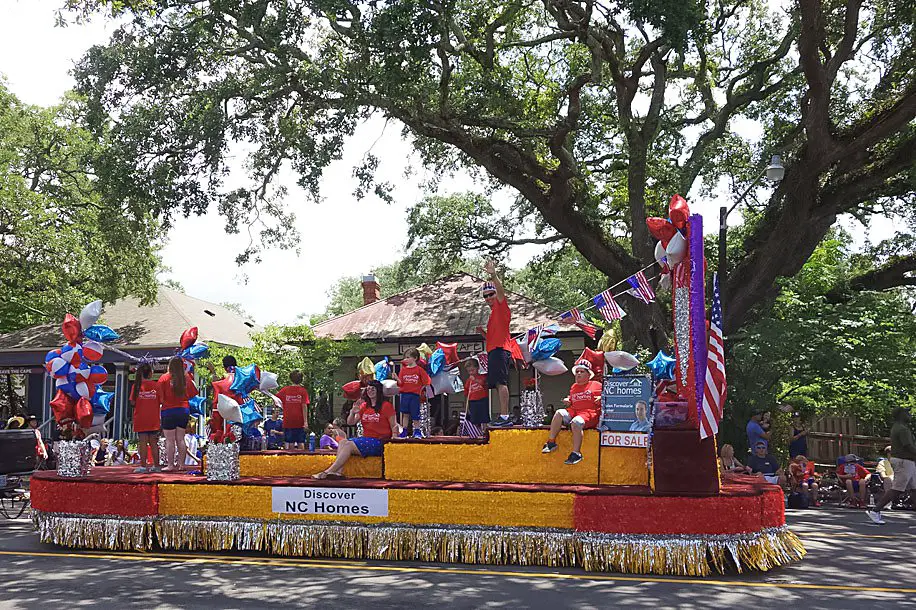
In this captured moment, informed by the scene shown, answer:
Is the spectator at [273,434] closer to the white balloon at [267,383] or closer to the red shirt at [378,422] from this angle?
the white balloon at [267,383]

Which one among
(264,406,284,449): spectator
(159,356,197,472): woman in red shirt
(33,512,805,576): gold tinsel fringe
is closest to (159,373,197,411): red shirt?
(159,356,197,472): woman in red shirt

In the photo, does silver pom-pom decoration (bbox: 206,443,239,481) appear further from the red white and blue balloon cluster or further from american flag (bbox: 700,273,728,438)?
american flag (bbox: 700,273,728,438)

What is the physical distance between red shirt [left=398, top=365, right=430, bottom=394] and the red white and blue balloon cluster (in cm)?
404

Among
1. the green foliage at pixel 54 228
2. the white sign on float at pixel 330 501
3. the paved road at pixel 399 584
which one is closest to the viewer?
the paved road at pixel 399 584

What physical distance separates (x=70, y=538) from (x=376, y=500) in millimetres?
3604

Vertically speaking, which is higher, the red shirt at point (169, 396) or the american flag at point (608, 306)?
the american flag at point (608, 306)

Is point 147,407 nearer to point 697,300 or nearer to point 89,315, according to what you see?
point 89,315

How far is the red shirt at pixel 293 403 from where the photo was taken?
12.0m

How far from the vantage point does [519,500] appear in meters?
7.57

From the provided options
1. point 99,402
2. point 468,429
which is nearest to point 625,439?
point 468,429

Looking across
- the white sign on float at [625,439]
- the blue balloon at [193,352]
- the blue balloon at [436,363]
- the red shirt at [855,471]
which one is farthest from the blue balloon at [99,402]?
the red shirt at [855,471]

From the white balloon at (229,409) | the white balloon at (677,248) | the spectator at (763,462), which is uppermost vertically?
the white balloon at (677,248)

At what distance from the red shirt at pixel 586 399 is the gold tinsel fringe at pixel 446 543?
161cm

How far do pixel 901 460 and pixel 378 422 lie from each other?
302 inches
